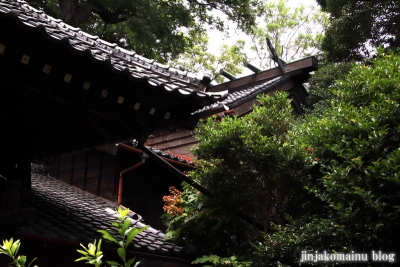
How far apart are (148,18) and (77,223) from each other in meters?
11.6

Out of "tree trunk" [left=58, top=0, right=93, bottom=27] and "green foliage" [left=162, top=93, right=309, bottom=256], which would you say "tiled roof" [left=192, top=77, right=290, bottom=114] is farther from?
"tree trunk" [left=58, top=0, right=93, bottom=27]

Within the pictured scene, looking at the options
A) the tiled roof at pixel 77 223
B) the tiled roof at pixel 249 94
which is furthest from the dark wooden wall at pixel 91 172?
the tiled roof at pixel 249 94

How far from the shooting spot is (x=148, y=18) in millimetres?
16141

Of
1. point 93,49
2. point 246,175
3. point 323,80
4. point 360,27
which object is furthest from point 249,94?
point 93,49

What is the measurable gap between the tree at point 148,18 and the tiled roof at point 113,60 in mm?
10299

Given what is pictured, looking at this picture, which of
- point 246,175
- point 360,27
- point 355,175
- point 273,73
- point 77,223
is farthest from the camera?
→ point 273,73

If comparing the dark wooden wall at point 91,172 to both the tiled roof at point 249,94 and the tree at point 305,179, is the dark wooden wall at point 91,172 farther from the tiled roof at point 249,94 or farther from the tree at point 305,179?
the tiled roof at point 249,94

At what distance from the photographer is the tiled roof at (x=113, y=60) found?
394 cm

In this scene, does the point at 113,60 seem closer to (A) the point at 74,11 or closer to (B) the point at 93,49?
(B) the point at 93,49

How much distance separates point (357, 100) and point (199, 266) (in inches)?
136

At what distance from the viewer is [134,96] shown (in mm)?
4887

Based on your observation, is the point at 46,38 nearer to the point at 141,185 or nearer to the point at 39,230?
the point at 39,230

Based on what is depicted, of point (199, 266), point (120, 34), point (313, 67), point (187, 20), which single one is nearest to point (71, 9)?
point (120, 34)

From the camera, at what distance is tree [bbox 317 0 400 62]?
13.1 metres
